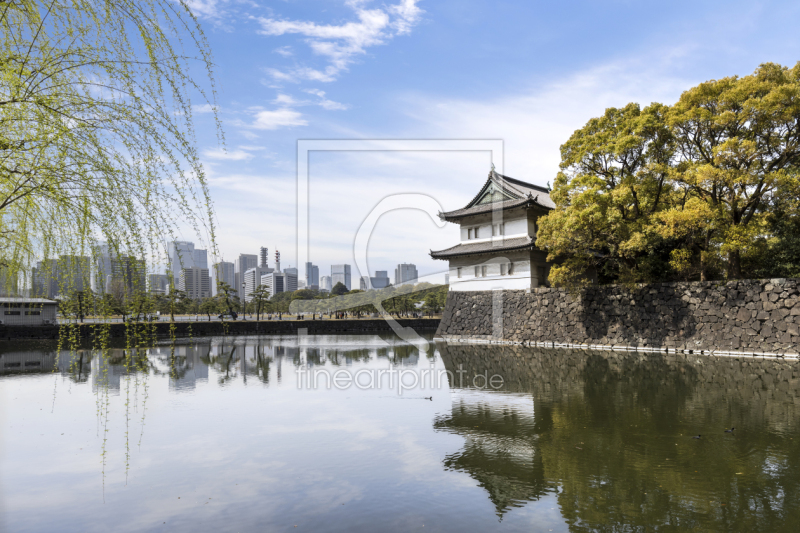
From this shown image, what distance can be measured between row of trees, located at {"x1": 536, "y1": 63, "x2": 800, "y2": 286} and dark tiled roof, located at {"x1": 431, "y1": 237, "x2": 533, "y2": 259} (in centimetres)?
319

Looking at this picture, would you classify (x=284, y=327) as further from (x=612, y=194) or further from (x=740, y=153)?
(x=740, y=153)

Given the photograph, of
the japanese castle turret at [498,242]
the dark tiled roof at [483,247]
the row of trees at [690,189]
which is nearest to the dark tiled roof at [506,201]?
the japanese castle turret at [498,242]

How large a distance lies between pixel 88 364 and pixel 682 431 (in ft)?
67.2

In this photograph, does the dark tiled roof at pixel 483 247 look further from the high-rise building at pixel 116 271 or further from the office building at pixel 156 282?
the high-rise building at pixel 116 271

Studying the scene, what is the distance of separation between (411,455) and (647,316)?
703 inches

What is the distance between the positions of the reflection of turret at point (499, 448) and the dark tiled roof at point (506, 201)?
Result: 1786 cm

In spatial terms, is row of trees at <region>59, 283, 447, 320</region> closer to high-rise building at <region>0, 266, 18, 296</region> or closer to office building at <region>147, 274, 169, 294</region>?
high-rise building at <region>0, 266, 18, 296</region>

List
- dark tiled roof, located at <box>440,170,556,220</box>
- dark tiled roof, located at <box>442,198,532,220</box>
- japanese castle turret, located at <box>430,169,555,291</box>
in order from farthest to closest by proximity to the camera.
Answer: dark tiled roof, located at <box>440,170,556,220</box>, japanese castle turret, located at <box>430,169,555,291</box>, dark tiled roof, located at <box>442,198,532,220</box>

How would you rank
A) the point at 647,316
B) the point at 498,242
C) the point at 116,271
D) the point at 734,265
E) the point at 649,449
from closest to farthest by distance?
the point at 116,271 → the point at 649,449 → the point at 734,265 → the point at 647,316 → the point at 498,242

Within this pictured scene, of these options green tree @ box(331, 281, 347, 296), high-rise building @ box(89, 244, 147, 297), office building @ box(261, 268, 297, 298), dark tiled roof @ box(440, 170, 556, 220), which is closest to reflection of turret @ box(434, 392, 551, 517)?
high-rise building @ box(89, 244, 147, 297)

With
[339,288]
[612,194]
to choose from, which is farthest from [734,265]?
[339,288]

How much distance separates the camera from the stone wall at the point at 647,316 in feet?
58.6

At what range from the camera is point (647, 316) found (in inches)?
846

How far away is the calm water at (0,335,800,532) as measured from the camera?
5.12 m
